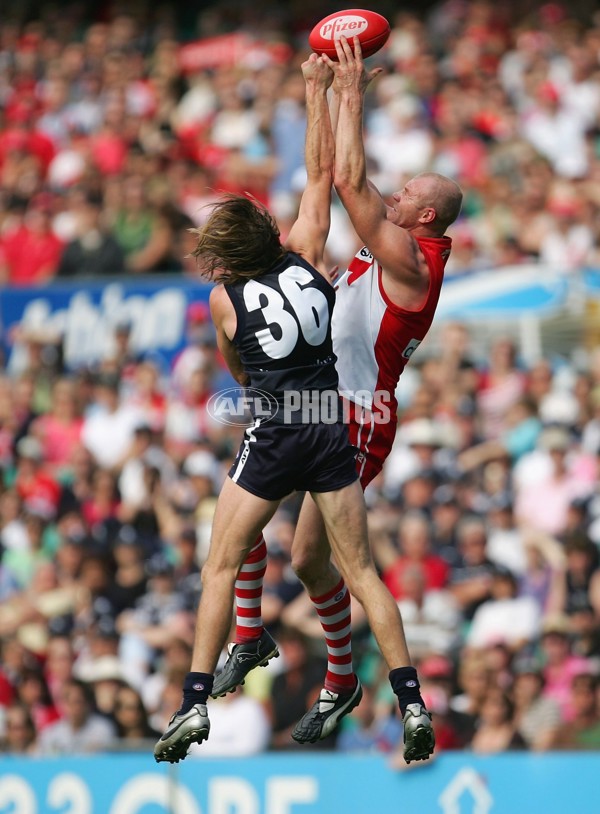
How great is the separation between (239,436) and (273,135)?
417 cm

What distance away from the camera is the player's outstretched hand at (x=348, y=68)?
6.66 meters

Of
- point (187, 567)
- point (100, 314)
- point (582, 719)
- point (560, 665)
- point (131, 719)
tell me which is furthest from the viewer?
point (100, 314)

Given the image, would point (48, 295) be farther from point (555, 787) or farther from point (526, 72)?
point (555, 787)

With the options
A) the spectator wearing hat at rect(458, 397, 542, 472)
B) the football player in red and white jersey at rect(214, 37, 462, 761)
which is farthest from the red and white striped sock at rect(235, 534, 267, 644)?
the spectator wearing hat at rect(458, 397, 542, 472)

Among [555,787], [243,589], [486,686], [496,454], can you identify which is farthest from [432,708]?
[243,589]

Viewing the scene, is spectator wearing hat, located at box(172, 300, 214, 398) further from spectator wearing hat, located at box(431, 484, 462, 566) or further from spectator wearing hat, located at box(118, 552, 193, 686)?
spectator wearing hat, located at box(431, 484, 462, 566)

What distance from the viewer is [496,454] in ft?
38.5

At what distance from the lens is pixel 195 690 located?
6734 mm

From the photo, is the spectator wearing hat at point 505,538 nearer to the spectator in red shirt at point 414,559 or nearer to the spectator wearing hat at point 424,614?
the spectator in red shirt at point 414,559

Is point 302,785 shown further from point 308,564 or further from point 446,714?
point 308,564

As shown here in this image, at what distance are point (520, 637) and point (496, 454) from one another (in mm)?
1723

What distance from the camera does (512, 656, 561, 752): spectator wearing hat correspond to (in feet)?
32.2

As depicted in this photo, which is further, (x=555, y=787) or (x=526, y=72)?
(x=526, y=72)

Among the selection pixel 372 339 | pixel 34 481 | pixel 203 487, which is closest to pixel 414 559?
pixel 203 487
